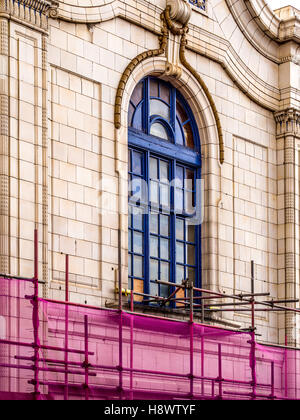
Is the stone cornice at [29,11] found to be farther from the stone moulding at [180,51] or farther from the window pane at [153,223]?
the window pane at [153,223]

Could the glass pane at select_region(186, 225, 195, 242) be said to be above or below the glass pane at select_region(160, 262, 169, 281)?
above

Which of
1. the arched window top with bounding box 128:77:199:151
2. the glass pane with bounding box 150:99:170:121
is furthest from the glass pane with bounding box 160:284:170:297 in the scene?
the glass pane with bounding box 150:99:170:121

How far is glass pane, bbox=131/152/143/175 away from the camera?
1247 inches

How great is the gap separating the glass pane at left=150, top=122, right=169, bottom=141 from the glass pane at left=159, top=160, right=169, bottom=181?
0.68 metres

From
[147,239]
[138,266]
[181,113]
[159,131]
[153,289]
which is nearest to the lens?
[138,266]

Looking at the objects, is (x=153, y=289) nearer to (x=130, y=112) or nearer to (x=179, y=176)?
(x=179, y=176)

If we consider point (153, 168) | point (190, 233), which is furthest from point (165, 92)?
point (190, 233)

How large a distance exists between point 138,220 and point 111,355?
17.8 feet

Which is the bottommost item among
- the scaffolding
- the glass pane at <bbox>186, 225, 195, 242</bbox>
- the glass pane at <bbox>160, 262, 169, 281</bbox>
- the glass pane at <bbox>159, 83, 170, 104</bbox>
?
the scaffolding

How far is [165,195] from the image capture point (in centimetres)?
3250

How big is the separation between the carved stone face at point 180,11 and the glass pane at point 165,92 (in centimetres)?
162

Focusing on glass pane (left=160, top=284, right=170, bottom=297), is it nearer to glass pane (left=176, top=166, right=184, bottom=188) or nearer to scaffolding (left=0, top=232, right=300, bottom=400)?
scaffolding (left=0, top=232, right=300, bottom=400)

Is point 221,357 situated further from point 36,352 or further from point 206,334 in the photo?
point 36,352

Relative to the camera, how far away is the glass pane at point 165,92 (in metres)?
33.2
